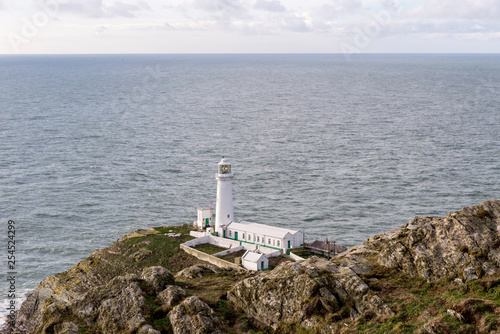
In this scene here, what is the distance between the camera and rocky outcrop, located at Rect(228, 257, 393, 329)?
28.6m

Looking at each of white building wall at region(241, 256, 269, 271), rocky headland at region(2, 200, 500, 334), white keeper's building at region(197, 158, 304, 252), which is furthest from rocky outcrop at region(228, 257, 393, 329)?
white keeper's building at region(197, 158, 304, 252)

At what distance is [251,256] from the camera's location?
5169cm

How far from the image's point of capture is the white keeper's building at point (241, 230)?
183 ft

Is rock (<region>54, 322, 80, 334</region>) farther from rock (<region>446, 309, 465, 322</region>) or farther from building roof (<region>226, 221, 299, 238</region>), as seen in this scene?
building roof (<region>226, 221, 299, 238</region>)

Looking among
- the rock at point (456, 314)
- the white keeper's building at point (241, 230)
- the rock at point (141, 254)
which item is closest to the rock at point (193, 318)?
the rock at point (456, 314)

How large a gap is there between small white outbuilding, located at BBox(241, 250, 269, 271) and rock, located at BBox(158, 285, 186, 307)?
18009 millimetres

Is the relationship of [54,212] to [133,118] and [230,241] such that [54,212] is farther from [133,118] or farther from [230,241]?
[133,118]

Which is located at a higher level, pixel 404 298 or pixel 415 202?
pixel 404 298

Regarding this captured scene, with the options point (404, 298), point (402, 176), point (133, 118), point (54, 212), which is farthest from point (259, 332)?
point (133, 118)

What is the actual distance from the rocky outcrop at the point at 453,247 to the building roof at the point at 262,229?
2380 cm

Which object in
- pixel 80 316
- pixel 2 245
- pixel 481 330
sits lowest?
pixel 2 245

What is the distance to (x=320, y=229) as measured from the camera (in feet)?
223

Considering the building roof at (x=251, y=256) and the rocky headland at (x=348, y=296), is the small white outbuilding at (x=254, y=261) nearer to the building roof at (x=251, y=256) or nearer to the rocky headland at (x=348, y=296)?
the building roof at (x=251, y=256)

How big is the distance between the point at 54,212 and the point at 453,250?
60.5 meters
